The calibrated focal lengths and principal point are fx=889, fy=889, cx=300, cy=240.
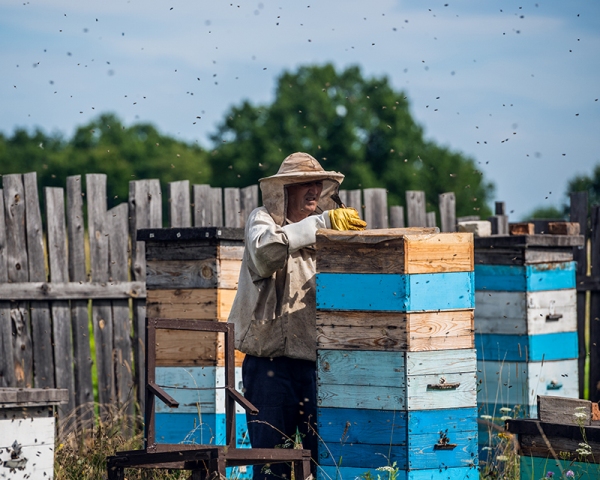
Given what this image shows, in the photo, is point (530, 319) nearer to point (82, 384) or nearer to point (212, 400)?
point (212, 400)

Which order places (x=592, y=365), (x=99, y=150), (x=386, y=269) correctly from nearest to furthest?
(x=386, y=269), (x=592, y=365), (x=99, y=150)

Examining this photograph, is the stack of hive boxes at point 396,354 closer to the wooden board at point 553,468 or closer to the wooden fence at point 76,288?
the wooden board at point 553,468

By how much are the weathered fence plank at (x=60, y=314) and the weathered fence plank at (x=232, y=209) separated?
5.23ft

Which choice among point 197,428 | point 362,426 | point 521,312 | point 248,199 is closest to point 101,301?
point 248,199

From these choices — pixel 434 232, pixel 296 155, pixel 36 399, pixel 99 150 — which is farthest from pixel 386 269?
pixel 99 150

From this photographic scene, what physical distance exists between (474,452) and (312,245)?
1370 millimetres

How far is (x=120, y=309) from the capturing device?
7434 millimetres

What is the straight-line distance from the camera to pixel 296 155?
5.02 m

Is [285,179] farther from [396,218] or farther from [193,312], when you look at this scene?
[396,218]

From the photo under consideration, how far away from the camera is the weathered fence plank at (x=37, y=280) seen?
7.07 meters

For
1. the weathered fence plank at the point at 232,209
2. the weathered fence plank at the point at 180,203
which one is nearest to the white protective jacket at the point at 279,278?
the weathered fence plank at the point at 180,203

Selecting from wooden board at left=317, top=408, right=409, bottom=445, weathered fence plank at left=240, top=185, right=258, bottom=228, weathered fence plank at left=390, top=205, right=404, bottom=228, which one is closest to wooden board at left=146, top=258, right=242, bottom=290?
wooden board at left=317, top=408, right=409, bottom=445

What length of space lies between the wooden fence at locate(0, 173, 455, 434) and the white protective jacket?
8.49 ft

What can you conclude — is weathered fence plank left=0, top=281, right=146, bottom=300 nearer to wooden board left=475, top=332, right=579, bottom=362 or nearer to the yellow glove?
wooden board left=475, top=332, right=579, bottom=362
